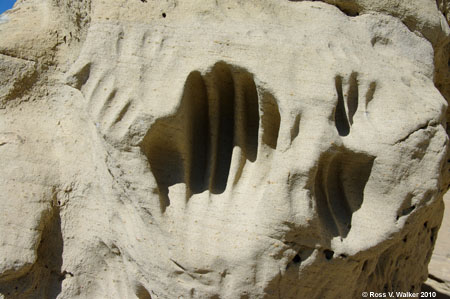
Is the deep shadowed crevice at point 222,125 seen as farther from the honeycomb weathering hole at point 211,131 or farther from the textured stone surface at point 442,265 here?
the textured stone surface at point 442,265

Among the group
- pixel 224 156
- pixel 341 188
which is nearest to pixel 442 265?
pixel 341 188

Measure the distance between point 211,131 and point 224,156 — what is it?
9 cm

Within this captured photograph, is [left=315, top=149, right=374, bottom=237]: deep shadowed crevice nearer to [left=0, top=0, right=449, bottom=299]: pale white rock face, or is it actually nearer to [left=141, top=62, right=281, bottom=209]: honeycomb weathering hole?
[left=0, top=0, right=449, bottom=299]: pale white rock face

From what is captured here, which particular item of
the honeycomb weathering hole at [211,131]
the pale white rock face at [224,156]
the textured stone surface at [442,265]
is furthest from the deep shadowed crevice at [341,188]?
the textured stone surface at [442,265]

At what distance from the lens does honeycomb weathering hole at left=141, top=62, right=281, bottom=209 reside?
1394 mm

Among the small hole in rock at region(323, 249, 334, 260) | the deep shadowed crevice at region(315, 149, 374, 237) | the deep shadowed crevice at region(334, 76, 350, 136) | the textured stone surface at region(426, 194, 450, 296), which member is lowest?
the textured stone surface at region(426, 194, 450, 296)

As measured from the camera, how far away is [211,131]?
1.48 meters

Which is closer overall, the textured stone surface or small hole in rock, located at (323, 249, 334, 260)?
small hole in rock, located at (323, 249, 334, 260)

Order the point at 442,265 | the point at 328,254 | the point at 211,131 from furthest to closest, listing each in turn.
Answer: the point at 442,265 → the point at 211,131 → the point at 328,254

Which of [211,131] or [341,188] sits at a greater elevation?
[211,131]

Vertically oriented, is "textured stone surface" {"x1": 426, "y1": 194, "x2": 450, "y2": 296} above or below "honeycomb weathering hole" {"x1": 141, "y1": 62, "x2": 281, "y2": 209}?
below

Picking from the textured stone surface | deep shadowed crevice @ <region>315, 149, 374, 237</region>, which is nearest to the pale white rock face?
deep shadowed crevice @ <region>315, 149, 374, 237</region>

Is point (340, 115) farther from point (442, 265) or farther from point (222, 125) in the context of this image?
point (442, 265)

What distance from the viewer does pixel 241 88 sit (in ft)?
4.66
